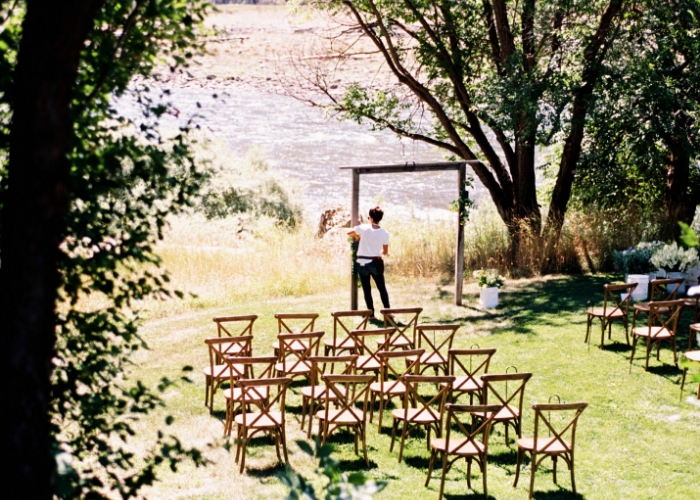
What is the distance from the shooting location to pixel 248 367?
11.9m

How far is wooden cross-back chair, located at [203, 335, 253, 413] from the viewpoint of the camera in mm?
10727

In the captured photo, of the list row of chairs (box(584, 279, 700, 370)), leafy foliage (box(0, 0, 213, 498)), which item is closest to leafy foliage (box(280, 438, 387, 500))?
leafy foliage (box(0, 0, 213, 498))

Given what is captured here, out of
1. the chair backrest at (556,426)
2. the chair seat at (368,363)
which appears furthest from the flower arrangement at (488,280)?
the chair backrest at (556,426)

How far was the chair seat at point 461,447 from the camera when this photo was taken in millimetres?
8539

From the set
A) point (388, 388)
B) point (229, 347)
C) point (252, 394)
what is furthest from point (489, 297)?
point (252, 394)

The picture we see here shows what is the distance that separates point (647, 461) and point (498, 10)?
12.5 meters

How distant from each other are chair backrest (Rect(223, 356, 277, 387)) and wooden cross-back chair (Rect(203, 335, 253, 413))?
6.2 inches

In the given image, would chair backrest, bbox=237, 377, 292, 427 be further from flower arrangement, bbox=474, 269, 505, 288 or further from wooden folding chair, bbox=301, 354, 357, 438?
flower arrangement, bbox=474, 269, 505, 288

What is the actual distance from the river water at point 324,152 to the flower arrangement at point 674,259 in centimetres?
1170

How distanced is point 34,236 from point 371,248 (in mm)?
11323

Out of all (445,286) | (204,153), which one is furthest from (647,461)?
(204,153)

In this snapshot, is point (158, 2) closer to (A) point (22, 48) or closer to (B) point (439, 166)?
(A) point (22, 48)

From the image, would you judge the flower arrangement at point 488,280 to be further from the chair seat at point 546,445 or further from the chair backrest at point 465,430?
the chair backrest at point 465,430

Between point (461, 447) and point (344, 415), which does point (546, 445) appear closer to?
point (461, 447)
